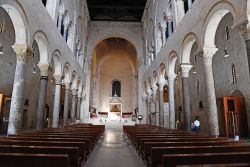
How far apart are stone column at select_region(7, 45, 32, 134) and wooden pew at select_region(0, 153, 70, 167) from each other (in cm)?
599

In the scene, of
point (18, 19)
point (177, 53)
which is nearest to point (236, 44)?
point (177, 53)

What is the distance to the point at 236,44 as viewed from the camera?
13.7 m

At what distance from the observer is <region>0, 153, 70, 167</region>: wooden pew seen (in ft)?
8.86

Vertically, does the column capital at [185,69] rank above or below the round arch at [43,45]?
below

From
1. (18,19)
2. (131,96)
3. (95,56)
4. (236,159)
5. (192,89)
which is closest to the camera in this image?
(236,159)

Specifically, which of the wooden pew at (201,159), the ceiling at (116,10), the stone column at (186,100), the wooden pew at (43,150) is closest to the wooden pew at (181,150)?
the wooden pew at (201,159)

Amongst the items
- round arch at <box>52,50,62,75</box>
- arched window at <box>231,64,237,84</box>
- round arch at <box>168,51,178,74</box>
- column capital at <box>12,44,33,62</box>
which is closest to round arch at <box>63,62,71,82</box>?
round arch at <box>52,50,62,75</box>

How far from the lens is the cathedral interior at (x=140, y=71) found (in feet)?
20.2

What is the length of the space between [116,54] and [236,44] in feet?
83.4

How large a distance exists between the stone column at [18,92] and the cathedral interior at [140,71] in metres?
0.04

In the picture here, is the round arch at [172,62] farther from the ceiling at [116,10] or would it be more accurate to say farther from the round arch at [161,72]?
the ceiling at [116,10]

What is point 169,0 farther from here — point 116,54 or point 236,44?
point 116,54

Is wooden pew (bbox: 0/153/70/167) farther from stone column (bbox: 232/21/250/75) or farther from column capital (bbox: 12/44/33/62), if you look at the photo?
column capital (bbox: 12/44/33/62)

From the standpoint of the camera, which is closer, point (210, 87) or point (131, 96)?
point (210, 87)
